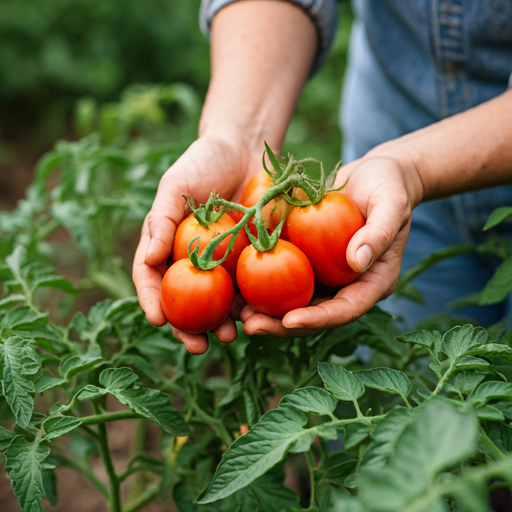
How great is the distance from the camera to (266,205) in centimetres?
96

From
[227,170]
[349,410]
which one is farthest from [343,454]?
[227,170]

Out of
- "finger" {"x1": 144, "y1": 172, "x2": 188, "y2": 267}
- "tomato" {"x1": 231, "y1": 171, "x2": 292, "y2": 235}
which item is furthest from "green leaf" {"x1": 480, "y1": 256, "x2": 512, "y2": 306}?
"finger" {"x1": 144, "y1": 172, "x2": 188, "y2": 267}

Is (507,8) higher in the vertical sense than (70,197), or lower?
higher

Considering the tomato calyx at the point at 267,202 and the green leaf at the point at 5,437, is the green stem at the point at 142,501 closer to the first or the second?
the green leaf at the point at 5,437

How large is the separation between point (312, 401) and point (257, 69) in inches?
35.6

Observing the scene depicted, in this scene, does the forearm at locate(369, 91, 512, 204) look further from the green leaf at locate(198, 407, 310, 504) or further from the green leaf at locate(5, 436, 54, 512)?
the green leaf at locate(5, 436, 54, 512)

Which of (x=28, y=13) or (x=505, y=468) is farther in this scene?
(x=28, y=13)

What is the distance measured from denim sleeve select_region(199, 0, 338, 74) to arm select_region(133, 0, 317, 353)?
0.02m

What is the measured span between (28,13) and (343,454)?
13.5ft

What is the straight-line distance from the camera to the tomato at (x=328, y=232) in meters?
0.90

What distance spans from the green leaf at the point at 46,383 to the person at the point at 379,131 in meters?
0.18

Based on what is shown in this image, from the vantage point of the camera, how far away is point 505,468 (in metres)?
0.44

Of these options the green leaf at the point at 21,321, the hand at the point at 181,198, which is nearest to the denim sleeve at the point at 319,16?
the hand at the point at 181,198

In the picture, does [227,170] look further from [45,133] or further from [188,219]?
[45,133]
